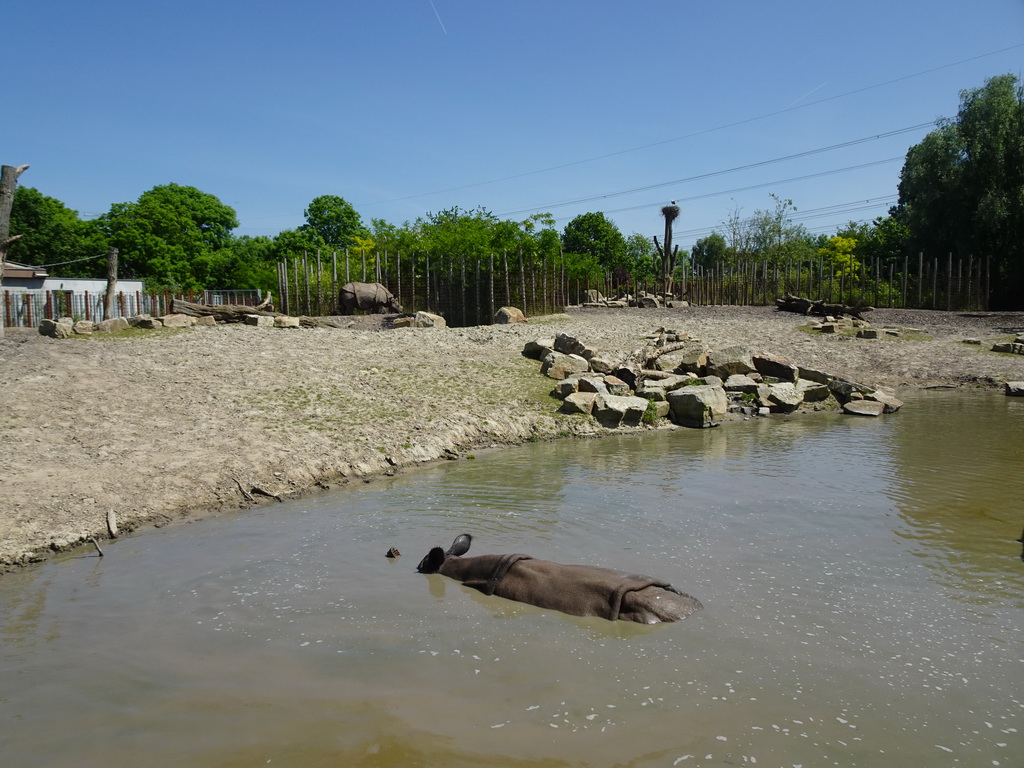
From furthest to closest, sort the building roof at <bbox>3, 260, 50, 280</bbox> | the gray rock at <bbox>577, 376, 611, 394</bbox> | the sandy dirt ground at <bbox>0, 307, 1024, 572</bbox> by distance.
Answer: the building roof at <bbox>3, 260, 50, 280</bbox>, the gray rock at <bbox>577, 376, 611, 394</bbox>, the sandy dirt ground at <bbox>0, 307, 1024, 572</bbox>

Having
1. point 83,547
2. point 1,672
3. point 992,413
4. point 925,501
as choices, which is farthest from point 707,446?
point 1,672

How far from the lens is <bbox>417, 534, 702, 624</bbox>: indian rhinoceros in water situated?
15.5 feet

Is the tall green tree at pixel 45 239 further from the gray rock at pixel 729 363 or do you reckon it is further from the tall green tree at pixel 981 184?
the tall green tree at pixel 981 184

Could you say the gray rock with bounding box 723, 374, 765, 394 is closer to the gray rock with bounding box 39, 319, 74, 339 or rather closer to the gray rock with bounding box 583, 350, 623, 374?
the gray rock with bounding box 583, 350, 623, 374

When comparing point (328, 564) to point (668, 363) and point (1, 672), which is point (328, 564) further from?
point (668, 363)

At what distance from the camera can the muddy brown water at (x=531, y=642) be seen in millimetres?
3436

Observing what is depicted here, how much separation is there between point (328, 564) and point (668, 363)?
10430mm

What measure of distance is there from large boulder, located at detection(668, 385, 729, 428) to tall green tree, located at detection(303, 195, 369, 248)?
58985 millimetres

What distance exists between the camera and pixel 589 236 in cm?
6244

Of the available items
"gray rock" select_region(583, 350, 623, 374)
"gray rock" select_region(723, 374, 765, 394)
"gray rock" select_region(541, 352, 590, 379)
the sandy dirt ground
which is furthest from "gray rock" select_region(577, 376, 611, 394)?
"gray rock" select_region(723, 374, 765, 394)

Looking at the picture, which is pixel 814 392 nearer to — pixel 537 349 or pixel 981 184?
pixel 537 349

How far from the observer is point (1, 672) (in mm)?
4145

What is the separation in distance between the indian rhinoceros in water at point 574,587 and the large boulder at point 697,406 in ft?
25.9

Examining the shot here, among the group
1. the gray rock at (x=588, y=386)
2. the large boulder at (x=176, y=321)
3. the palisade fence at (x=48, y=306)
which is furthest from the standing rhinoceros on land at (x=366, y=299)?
the gray rock at (x=588, y=386)
